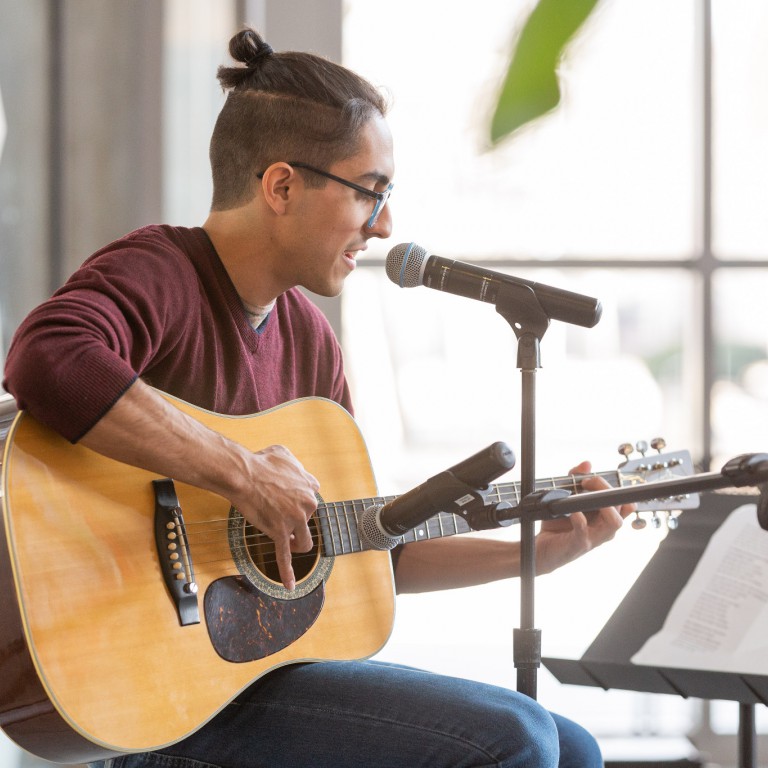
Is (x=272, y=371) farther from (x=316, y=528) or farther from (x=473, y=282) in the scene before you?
(x=473, y=282)

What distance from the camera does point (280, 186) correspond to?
61.6 inches

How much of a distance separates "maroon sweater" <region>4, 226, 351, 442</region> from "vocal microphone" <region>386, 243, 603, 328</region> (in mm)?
350

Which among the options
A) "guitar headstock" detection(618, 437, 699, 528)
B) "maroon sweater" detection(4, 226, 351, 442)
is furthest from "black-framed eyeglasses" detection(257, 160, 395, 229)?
"guitar headstock" detection(618, 437, 699, 528)

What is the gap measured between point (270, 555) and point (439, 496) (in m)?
0.43

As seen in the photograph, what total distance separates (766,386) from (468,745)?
1665 millimetres

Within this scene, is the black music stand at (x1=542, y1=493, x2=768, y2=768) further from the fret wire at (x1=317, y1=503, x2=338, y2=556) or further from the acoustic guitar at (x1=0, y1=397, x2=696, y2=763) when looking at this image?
the fret wire at (x1=317, y1=503, x2=338, y2=556)

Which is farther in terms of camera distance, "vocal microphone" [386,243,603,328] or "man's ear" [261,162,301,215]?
"man's ear" [261,162,301,215]

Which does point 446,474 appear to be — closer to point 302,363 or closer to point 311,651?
point 311,651

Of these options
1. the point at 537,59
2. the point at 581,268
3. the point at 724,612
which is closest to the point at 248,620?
the point at 724,612

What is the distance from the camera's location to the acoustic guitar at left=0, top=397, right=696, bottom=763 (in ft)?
Answer: 3.73

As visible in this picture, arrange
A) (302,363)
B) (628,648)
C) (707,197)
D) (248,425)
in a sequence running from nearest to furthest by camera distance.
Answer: (628,648) < (248,425) < (302,363) < (707,197)

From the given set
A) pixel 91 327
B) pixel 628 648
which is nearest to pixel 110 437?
pixel 91 327

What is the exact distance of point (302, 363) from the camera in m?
1.71

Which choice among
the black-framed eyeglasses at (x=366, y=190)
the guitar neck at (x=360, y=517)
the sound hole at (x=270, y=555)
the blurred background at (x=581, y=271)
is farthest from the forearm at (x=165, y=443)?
the blurred background at (x=581, y=271)
